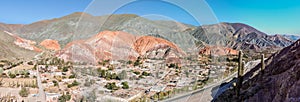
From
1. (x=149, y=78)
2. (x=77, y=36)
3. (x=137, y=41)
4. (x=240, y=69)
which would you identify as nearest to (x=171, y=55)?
(x=149, y=78)

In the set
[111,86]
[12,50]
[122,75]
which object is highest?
[12,50]

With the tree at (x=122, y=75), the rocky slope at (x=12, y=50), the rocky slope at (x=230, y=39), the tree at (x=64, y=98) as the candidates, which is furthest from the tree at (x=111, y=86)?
the rocky slope at (x=12, y=50)

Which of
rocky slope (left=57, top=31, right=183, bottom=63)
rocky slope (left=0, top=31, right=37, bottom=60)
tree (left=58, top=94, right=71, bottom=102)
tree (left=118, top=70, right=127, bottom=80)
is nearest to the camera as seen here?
rocky slope (left=57, top=31, right=183, bottom=63)

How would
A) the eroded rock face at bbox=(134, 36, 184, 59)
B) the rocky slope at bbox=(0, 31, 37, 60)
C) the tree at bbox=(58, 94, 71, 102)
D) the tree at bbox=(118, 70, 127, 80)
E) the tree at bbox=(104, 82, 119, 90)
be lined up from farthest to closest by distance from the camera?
the rocky slope at bbox=(0, 31, 37, 60)
the tree at bbox=(58, 94, 71, 102)
the tree at bbox=(118, 70, 127, 80)
the tree at bbox=(104, 82, 119, 90)
the eroded rock face at bbox=(134, 36, 184, 59)

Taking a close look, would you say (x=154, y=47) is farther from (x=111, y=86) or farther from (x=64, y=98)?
(x=64, y=98)

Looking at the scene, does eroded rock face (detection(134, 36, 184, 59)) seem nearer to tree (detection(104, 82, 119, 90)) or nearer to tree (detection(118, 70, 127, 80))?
tree (detection(118, 70, 127, 80))

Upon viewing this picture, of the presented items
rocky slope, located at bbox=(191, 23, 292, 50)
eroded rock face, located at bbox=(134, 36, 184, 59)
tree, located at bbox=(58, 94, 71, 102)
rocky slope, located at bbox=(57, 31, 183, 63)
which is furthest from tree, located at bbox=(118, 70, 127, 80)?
tree, located at bbox=(58, 94, 71, 102)

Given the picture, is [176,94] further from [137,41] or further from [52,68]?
[52,68]

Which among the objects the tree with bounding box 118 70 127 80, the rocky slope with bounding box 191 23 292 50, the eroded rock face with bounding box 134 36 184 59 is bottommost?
the tree with bounding box 118 70 127 80

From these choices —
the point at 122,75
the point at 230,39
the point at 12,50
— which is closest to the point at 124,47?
the point at 122,75

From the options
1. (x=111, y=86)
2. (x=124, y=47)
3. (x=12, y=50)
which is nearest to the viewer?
(x=124, y=47)

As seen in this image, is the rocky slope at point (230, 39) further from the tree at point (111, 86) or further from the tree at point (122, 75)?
the tree at point (111, 86)
